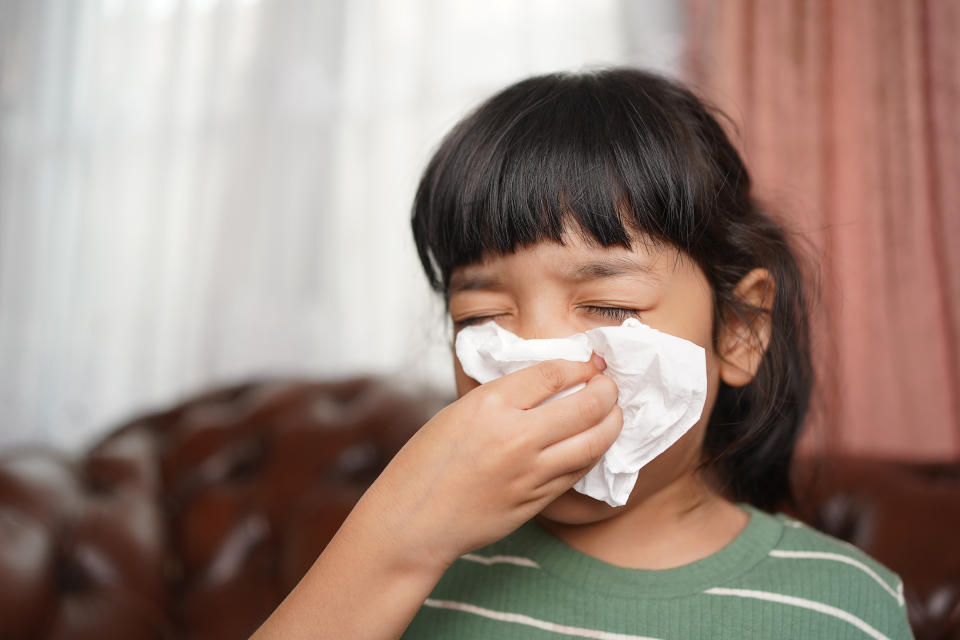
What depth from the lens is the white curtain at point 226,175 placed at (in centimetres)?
164

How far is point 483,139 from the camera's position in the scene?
0.82 meters

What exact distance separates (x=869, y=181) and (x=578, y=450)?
2.98 ft

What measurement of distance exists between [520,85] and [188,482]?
925 millimetres

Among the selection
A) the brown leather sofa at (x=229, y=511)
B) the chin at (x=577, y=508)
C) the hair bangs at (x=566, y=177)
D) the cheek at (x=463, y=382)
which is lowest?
the brown leather sofa at (x=229, y=511)

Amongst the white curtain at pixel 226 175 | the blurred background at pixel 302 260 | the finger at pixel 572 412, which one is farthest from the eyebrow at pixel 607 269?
the white curtain at pixel 226 175

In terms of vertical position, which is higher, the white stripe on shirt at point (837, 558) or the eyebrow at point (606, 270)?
the eyebrow at point (606, 270)

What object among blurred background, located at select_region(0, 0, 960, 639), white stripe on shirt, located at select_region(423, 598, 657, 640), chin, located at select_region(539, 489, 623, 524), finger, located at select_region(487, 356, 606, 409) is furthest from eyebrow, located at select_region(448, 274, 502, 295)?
blurred background, located at select_region(0, 0, 960, 639)

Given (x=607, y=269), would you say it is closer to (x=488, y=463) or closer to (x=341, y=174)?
(x=488, y=463)

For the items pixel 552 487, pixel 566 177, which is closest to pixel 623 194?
pixel 566 177

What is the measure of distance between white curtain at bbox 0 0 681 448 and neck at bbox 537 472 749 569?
2.03ft

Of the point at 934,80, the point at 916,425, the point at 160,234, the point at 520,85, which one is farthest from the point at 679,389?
the point at 160,234

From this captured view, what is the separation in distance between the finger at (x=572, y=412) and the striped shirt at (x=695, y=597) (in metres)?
0.24

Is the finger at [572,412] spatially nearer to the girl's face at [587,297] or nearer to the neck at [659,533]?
the girl's face at [587,297]

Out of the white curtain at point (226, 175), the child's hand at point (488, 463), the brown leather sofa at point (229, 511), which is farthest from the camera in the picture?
the white curtain at point (226, 175)
